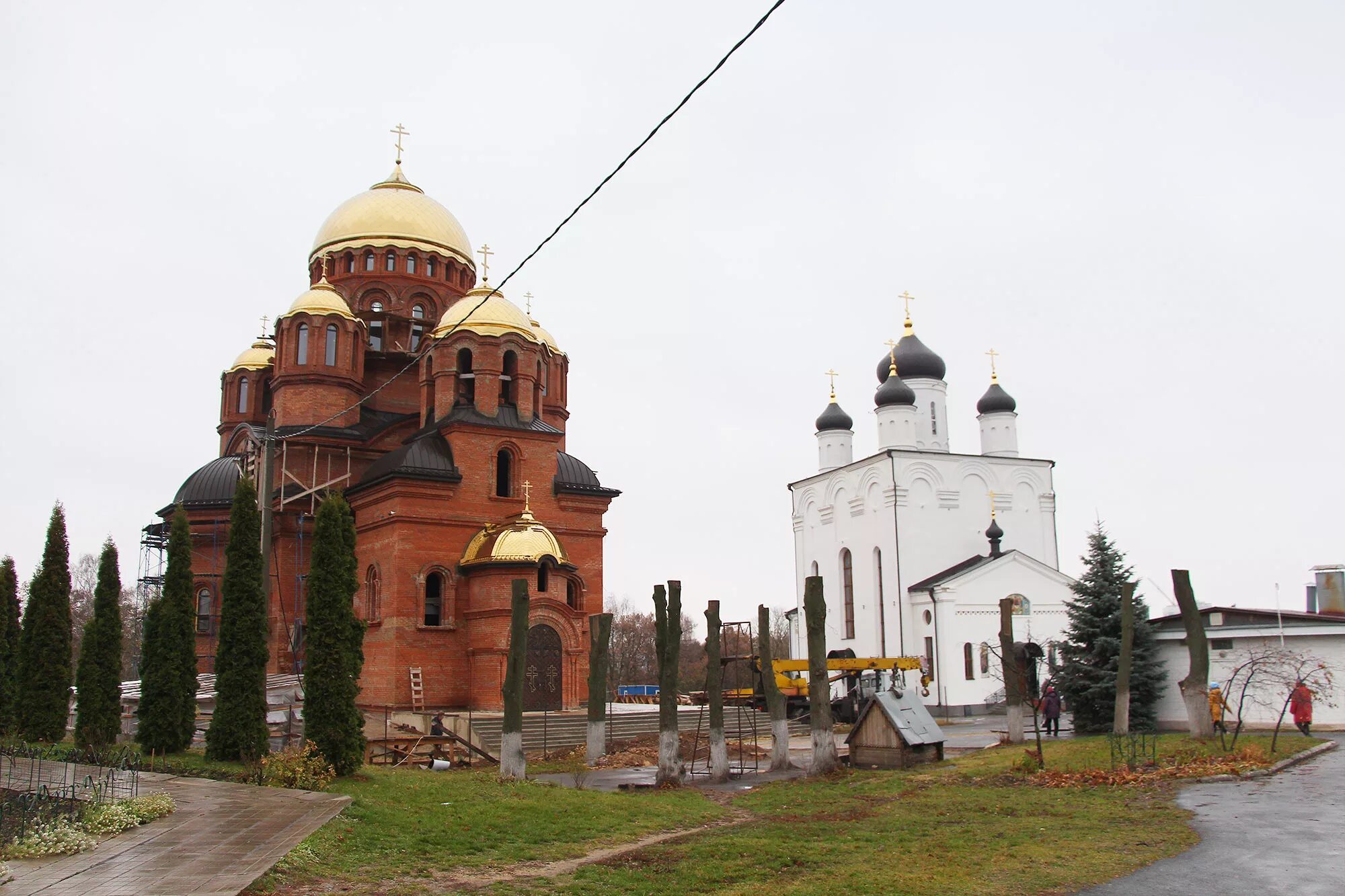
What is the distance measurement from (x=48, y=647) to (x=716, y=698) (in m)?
12.3

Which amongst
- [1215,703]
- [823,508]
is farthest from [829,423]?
[1215,703]

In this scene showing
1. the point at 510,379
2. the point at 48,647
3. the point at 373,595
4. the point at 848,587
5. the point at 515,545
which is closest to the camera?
the point at 48,647

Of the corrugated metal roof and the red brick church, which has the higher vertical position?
the red brick church

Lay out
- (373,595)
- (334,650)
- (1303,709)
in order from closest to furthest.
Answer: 1. (334,650)
2. (1303,709)
3. (373,595)

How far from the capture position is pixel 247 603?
1627 cm

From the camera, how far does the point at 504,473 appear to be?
1105 inches

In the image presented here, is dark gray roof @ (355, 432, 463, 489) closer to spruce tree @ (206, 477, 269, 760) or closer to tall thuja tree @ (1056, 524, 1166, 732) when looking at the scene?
spruce tree @ (206, 477, 269, 760)

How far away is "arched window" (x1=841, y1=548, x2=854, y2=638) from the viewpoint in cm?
3825

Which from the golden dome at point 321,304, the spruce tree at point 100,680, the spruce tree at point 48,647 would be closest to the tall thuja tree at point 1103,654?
the spruce tree at point 100,680

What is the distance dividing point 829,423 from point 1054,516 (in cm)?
904

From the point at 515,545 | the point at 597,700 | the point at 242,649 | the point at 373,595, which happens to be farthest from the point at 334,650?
the point at 373,595

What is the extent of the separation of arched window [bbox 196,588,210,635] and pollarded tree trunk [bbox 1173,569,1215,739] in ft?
77.0

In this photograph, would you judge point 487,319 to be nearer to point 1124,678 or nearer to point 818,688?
point 818,688

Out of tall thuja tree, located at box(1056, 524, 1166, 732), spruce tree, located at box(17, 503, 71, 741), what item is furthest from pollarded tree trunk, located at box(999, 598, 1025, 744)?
spruce tree, located at box(17, 503, 71, 741)
